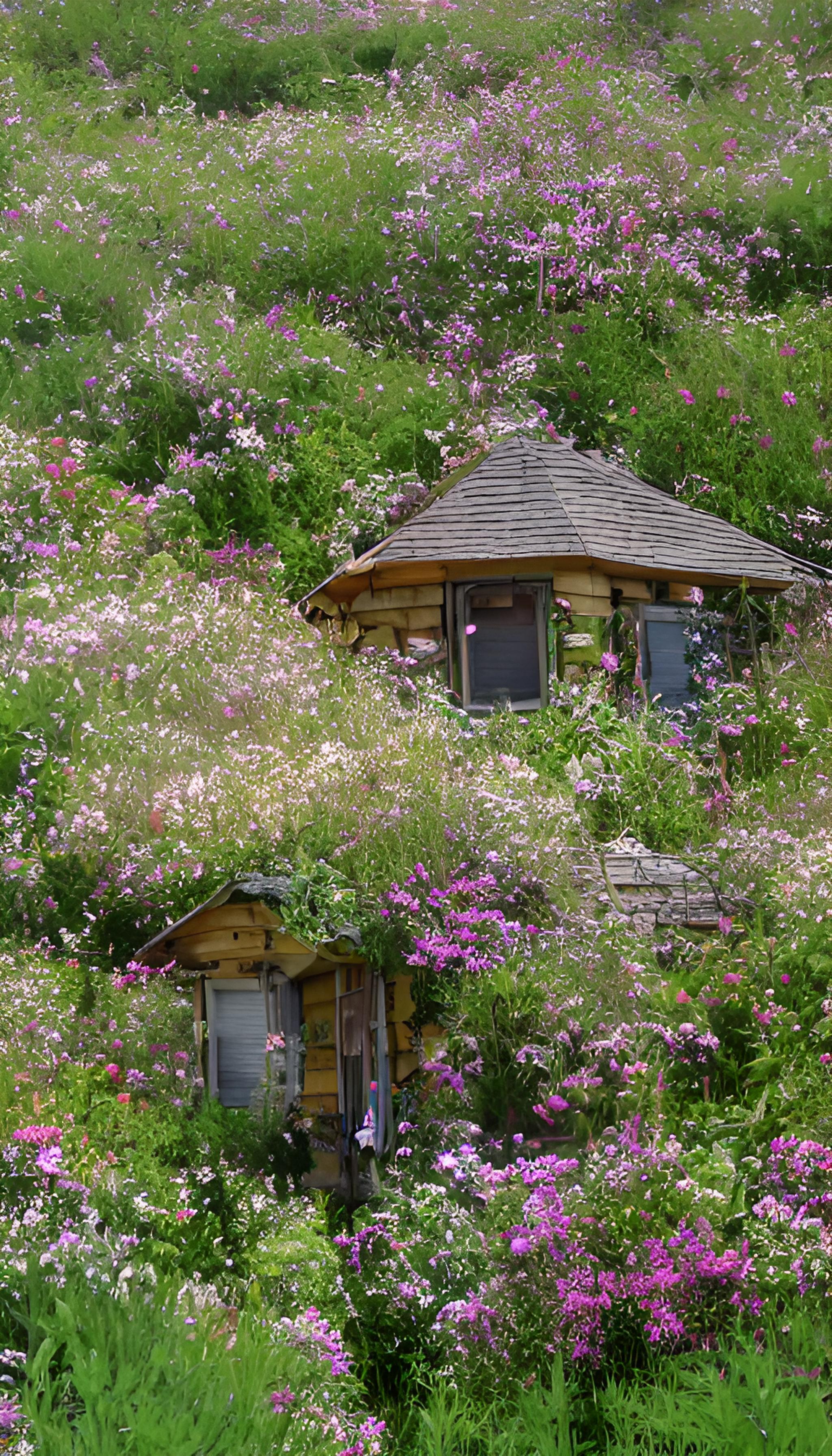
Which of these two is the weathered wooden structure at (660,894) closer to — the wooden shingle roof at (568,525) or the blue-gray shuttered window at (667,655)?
the wooden shingle roof at (568,525)

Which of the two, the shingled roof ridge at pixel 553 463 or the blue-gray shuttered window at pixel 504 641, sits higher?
the shingled roof ridge at pixel 553 463

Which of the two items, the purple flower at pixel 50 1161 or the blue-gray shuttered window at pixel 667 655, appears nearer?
the purple flower at pixel 50 1161

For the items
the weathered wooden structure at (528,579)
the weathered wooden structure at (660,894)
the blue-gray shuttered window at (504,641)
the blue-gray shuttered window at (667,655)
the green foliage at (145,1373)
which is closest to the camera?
the green foliage at (145,1373)

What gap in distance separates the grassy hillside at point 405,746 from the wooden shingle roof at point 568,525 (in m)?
0.83

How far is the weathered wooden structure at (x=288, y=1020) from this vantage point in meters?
9.41

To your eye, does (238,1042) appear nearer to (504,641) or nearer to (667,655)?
(504,641)

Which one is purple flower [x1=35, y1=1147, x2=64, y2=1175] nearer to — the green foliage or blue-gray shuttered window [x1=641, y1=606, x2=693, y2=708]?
the green foliage

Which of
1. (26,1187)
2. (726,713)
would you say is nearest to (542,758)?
(726,713)

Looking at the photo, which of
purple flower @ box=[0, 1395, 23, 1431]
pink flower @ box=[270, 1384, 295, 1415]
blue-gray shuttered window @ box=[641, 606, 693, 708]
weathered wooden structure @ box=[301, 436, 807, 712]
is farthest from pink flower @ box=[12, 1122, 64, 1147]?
blue-gray shuttered window @ box=[641, 606, 693, 708]

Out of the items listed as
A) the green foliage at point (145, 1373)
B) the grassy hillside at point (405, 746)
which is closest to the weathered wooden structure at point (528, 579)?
the grassy hillside at point (405, 746)

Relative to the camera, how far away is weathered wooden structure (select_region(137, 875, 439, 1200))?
941cm

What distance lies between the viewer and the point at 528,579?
1543 centimetres

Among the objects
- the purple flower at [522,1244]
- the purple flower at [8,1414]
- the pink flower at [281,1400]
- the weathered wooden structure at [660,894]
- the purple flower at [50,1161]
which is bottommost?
the pink flower at [281,1400]

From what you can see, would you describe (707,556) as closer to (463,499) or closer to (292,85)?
(463,499)
